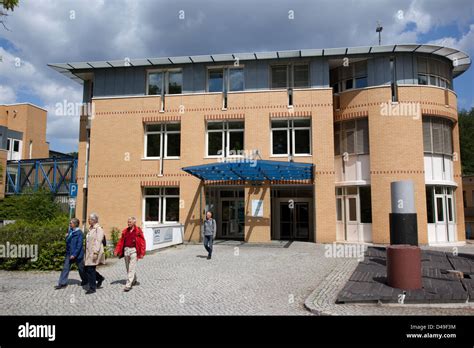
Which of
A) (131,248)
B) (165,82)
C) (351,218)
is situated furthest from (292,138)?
(131,248)

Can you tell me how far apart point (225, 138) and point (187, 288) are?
40.5 feet

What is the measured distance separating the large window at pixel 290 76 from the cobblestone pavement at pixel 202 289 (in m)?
9.87

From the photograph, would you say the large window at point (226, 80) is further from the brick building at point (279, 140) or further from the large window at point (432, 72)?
the large window at point (432, 72)

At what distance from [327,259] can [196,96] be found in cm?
1122

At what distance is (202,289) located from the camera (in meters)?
8.84

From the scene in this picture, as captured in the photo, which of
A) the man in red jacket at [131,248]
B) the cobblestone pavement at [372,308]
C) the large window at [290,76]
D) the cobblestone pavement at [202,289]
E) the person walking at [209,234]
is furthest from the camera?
the large window at [290,76]

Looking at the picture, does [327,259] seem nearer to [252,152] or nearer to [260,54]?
[252,152]

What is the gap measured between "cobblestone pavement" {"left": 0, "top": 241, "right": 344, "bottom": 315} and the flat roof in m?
10.4

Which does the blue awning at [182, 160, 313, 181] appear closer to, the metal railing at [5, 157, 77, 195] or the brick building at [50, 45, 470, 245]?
the brick building at [50, 45, 470, 245]

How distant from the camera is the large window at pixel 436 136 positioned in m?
19.2

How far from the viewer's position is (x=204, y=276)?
10.4 m

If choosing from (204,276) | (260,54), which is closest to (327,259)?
(204,276)

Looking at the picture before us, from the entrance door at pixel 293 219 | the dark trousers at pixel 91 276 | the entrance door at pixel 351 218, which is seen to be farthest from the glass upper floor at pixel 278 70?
the dark trousers at pixel 91 276
